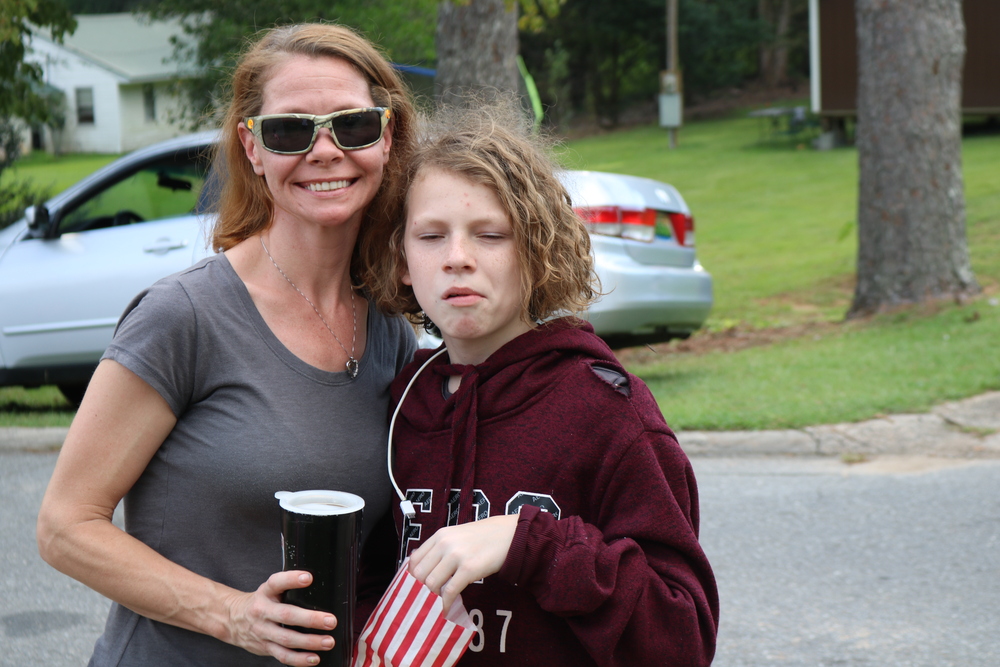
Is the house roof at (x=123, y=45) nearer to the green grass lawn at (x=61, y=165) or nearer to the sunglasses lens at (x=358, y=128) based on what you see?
the green grass lawn at (x=61, y=165)

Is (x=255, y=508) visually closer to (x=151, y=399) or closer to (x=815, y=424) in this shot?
(x=151, y=399)

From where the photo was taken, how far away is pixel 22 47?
8.38 metres

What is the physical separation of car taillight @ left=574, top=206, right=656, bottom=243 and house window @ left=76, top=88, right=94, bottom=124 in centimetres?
4542

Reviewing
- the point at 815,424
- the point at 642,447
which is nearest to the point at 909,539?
the point at 815,424

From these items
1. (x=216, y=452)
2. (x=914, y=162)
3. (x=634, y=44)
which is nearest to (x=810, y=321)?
(x=914, y=162)

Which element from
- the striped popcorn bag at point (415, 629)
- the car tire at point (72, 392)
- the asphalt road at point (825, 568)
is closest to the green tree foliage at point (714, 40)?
the car tire at point (72, 392)

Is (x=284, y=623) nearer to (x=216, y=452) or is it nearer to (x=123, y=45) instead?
(x=216, y=452)

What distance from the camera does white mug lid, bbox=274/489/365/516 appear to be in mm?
1496

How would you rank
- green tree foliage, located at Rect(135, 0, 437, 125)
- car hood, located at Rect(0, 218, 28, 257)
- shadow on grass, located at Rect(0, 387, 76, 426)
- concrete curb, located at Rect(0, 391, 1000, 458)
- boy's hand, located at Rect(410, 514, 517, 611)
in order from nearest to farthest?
1. boy's hand, located at Rect(410, 514, 517, 611)
2. concrete curb, located at Rect(0, 391, 1000, 458)
3. car hood, located at Rect(0, 218, 28, 257)
4. shadow on grass, located at Rect(0, 387, 76, 426)
5. green tree foliage, located at Rect(135, 0, 437, 125)

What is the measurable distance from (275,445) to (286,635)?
0.41 metres

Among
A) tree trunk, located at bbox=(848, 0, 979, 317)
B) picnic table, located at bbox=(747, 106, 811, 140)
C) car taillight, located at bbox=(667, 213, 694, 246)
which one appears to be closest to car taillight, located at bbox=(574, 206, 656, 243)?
car taillight, located at bbox=(667, 213, 694, 246)

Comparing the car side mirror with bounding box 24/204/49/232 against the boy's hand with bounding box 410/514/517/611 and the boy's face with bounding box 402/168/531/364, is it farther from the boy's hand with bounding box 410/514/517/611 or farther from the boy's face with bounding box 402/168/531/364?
the boy's hand with bounding box 410/514/517/611

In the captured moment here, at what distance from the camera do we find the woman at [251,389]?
1.74m

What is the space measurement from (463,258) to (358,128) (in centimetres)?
45
